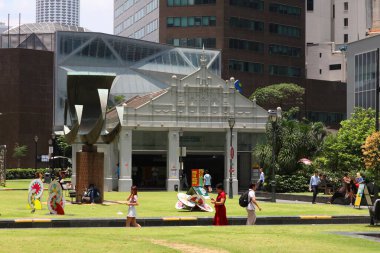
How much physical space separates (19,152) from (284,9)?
50.6m

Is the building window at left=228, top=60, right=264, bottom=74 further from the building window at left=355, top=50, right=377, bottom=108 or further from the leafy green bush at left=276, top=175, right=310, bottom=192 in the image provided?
the leafy green bush at left=276, top=175, right=310, bottom=192

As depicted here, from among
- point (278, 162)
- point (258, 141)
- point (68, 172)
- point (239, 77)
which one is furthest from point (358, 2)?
point (278, 162)

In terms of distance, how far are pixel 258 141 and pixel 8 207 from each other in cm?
3506

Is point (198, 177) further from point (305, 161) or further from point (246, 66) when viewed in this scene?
point (246, 66)

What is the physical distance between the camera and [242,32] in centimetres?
12175

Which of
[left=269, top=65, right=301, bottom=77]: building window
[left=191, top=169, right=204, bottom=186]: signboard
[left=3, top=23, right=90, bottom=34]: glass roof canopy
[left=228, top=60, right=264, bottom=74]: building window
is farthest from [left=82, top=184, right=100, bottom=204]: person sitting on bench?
[left=3, top=23, right=90, bottom=34]: glass roof canopy

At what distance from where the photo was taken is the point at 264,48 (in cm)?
12512

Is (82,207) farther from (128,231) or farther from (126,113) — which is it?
(126,113)

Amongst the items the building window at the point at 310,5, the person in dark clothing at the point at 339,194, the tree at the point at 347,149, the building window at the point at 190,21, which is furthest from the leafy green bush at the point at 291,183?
the building window at the point at 310,5

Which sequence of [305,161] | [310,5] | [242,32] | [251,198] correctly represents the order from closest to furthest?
[251,198]
[305,161]
[242,32]
[310,5]

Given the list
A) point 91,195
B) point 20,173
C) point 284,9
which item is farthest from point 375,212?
point 284,9

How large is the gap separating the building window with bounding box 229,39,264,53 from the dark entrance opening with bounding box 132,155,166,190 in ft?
169

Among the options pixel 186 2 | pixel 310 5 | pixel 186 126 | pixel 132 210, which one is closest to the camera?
pixel 132 210

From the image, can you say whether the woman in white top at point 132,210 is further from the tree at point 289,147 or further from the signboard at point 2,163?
the signboard at point 2,163
